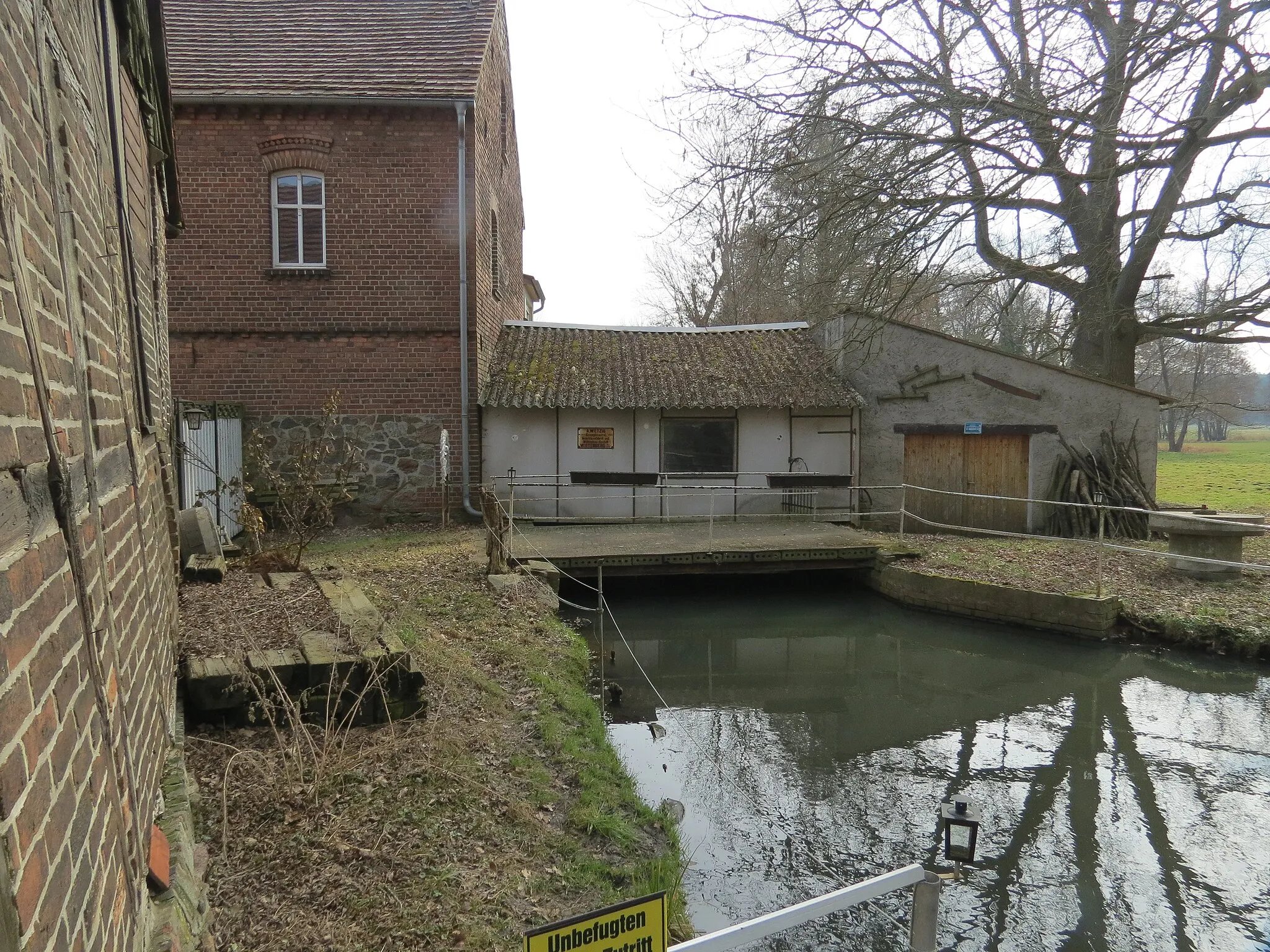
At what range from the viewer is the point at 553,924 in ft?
6.64

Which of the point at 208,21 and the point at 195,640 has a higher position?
the point at 208,21

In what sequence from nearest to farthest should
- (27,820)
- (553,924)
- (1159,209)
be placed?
(27,820) → (553,924) → (1159,209)

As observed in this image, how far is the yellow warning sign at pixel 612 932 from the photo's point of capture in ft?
6.73

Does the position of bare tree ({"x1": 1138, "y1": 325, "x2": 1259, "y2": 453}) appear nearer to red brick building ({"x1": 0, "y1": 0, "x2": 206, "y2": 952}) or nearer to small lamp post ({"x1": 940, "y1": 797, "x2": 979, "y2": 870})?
small lamp post ({"x1": 940, "y1": 797, "x2": 979, "y2": 870})

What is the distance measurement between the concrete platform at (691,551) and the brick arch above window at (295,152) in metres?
7.23

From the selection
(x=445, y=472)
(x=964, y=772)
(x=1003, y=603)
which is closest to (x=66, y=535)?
(x=964, y=772)

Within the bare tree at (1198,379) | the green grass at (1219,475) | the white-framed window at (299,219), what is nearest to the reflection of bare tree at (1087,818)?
the white-framed window at (299,219)

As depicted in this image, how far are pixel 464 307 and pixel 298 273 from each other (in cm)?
291

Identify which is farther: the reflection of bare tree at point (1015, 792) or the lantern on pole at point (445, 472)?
the lantern on pole at point (445, 472)

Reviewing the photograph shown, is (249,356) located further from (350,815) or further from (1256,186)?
(1256,186)

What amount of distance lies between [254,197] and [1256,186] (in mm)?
15666

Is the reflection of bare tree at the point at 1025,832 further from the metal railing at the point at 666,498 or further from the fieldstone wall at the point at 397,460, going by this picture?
the fieldstone wall at the point at 397,460

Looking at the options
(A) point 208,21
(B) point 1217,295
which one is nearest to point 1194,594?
(B) point 1217,295

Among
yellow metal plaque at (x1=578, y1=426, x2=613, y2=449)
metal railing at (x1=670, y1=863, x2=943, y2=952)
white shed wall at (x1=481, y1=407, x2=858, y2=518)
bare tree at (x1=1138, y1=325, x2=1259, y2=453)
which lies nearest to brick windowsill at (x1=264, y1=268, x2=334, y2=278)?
white shed wall at (x1=481, y1=407, x2=858, y2=518)
